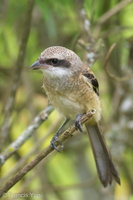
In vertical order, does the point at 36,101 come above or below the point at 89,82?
above

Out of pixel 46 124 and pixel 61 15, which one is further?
pixel 46 124

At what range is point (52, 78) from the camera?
372cm

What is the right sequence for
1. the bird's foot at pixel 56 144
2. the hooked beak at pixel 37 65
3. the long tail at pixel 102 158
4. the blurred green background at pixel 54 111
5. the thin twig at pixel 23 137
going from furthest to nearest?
the blurred green background at pixel 54 111
the long tail at pixel 102 158
the thin twig at pixel 23 137
the hooked beak at pixel 37 65
the bird's foot at pixel 56 144

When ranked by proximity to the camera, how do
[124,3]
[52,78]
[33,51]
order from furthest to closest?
[33,51] < [124,3] < [52,78]

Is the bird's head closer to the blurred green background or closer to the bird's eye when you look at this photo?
the bird's eye

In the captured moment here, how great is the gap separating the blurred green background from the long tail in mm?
574

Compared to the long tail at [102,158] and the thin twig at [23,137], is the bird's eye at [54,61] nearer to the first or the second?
the thin twig at [23,137]

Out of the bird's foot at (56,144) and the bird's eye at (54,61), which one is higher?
the bird's eye at (54,61)

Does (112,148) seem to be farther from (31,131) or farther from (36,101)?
(31,131)

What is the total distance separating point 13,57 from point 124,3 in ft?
5.46

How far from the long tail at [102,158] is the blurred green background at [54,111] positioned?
57 cm

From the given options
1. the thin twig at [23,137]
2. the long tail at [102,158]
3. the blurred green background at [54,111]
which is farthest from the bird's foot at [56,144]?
the blurred green background at [54,111]

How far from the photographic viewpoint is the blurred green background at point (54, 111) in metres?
4.92

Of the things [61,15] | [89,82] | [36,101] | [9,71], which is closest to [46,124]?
[36,101]
